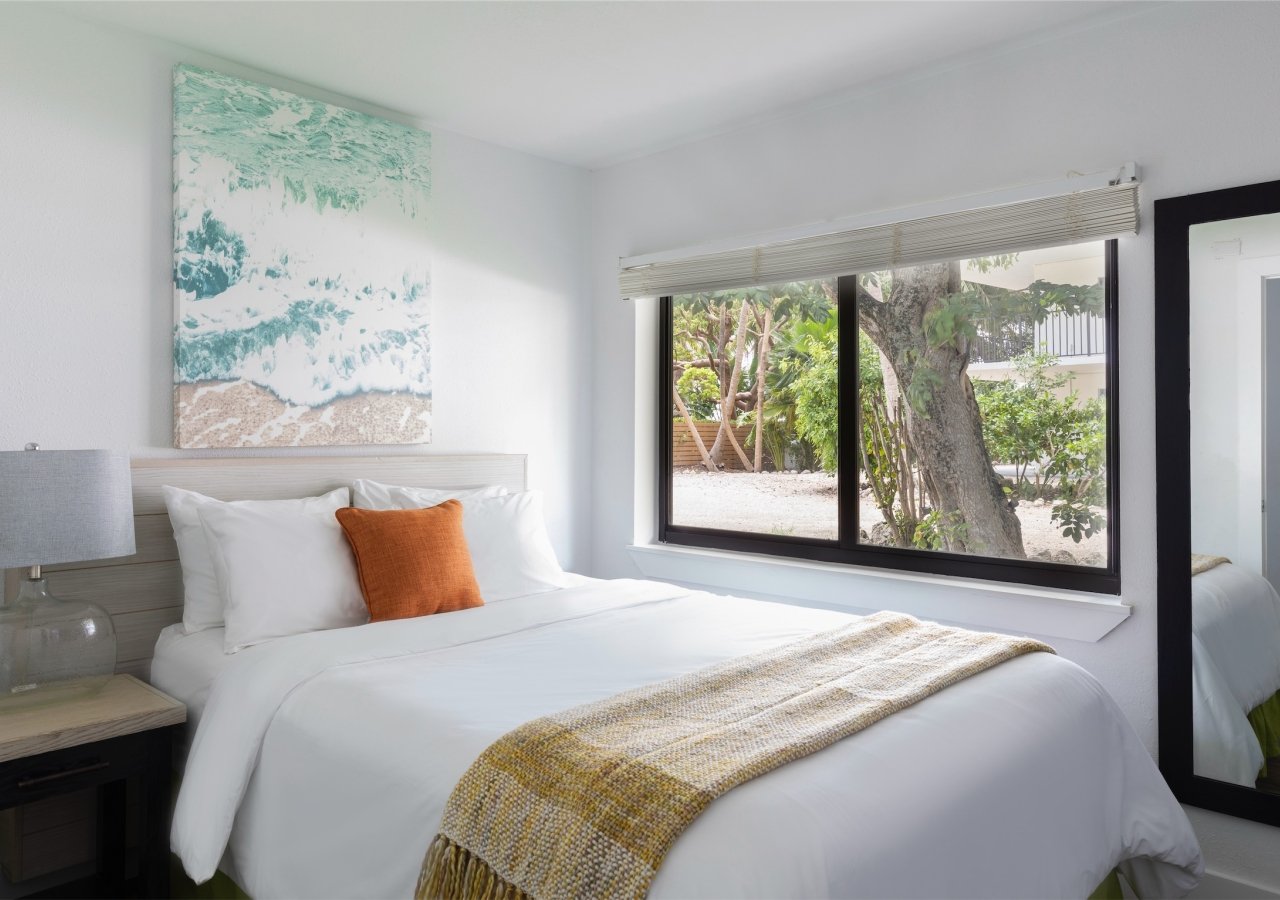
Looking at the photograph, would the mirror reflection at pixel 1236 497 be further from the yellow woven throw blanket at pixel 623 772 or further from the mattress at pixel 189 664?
the mattress at pixel 189 664

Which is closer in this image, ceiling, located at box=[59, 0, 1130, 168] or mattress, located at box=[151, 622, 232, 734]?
mattress, located at box=[151, 622, 232, 734]

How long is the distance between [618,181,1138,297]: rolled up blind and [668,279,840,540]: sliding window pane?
19 cm

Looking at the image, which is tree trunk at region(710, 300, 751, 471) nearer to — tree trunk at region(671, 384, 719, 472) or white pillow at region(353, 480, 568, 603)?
tree trunk at region(671, 384, 719, 472)

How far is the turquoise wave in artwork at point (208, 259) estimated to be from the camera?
277 cm

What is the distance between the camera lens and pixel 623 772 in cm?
143

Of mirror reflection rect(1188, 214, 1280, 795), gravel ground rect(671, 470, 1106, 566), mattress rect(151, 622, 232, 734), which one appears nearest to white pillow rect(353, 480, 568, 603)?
mattress rect(151, 622, 232, 734)

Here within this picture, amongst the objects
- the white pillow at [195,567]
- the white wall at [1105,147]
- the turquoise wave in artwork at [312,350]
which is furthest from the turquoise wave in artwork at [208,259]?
the white wall at [1105,147]

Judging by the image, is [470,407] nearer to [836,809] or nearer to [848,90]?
[848,90]

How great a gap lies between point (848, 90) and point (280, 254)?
2.08 metres

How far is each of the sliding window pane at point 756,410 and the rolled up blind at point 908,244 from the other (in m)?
0.19

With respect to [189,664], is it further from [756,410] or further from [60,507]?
[756,410]

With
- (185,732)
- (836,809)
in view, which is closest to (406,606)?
(185,732)

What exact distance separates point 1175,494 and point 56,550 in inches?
116

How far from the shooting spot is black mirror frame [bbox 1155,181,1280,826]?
8.02 ft
